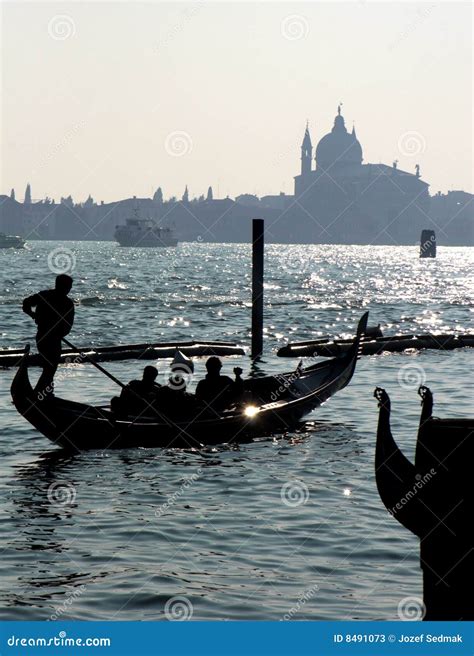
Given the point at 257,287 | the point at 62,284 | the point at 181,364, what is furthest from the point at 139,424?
the point at 257,287

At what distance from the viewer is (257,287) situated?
2809 centimetres

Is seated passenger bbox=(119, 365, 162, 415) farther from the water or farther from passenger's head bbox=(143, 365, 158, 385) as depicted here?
the water

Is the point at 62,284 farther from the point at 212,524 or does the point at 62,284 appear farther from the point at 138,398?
the point at 212,524

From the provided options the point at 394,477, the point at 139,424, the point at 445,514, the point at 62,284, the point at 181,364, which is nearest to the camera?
the point at 445,514

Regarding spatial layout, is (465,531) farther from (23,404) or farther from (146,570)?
(23,404)

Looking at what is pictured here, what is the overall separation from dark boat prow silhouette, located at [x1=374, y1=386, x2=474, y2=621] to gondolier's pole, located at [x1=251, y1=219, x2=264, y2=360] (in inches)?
813

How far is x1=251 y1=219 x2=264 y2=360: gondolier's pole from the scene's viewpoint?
2806 cm

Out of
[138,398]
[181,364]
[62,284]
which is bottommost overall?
[181,364]

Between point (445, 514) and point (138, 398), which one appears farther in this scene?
A: point (138, 398)

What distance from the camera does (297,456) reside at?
15328mm

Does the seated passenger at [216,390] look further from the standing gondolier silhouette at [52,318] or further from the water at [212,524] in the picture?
the standing gondolier silhouette at [52,318]

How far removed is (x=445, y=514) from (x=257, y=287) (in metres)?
21.0

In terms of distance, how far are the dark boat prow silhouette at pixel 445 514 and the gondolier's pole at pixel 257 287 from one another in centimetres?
2066


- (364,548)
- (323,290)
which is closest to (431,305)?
(323,290)
